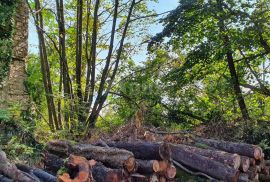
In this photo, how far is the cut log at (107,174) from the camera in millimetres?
4758

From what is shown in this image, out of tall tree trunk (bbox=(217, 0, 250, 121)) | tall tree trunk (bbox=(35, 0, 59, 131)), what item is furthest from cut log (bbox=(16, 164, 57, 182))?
tall tree trunk (bbox=(35, 0, 59, 131))

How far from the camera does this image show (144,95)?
51.6ft

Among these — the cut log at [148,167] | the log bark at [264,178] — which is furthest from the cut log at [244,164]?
the cut log at [148,167]

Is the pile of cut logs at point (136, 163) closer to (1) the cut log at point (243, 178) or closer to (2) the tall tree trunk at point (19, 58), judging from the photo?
(1) the cut log at point (243, 178)

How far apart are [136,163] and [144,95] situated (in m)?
10.5

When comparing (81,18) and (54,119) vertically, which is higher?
(81,18)

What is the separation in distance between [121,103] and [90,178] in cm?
1281

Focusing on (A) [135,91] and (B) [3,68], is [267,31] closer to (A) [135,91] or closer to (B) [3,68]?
(A) [135,91]

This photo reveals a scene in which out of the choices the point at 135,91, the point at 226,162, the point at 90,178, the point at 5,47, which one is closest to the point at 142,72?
the point at 135,91

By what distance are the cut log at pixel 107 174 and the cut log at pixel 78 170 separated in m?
0.20

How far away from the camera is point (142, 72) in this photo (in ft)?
58.5

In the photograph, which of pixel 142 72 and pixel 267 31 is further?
pixel 142 72

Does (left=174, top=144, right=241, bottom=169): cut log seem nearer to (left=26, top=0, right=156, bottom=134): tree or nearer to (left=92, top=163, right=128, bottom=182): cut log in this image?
(left=92, top=163, right=128, bottom=182): cut log

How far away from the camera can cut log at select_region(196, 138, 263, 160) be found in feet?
23.8
